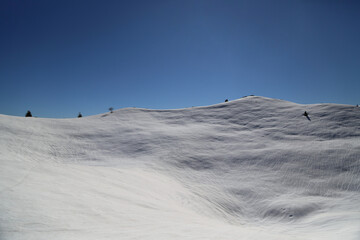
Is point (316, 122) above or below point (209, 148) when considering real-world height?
above

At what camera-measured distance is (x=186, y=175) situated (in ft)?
31.4

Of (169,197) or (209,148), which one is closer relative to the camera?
(169,197)

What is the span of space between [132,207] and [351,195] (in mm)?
8456

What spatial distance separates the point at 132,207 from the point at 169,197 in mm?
2361

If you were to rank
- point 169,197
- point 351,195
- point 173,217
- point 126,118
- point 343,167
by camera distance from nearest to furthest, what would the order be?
1. point 173,217
2. point 169,197
3. point 351,195
4. point 343,167
5. point 126,118

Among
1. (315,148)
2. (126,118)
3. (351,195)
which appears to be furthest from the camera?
(126,118)

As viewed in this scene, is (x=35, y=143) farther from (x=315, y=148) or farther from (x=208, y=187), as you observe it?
(x=315, y=148)

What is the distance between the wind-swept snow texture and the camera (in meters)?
3.64

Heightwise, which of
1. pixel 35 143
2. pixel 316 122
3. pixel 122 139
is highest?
pixel 316 122

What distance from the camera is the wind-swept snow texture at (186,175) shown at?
3.64 meters

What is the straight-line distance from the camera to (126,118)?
16.4 metres

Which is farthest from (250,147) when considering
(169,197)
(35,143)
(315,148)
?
(35,143)

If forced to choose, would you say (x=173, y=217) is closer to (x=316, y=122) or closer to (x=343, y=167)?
(x=343, y=167)

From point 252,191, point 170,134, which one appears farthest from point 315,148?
point 170,134
